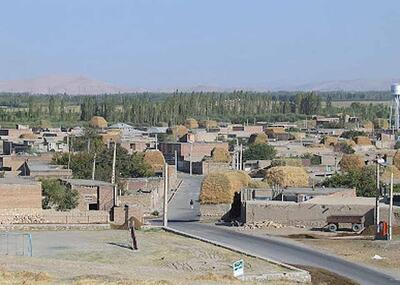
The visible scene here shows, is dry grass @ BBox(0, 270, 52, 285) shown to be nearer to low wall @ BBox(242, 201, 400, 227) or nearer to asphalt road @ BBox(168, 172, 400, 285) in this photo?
asphalt road @ BBox(168, 172, 400, 285)

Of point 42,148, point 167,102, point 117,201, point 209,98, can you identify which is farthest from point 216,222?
point 209,98

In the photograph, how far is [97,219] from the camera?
4294 cm

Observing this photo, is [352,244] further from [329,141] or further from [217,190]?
[329,141]

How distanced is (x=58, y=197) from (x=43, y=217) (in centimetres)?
544

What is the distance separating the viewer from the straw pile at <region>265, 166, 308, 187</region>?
61.6m

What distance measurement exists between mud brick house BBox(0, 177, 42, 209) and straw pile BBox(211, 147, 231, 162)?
4661cm

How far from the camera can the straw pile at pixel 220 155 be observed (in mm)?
89419

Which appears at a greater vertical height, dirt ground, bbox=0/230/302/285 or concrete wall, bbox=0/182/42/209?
concrete wall, bbox=0/182/42/209

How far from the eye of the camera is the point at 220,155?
9062 centimetres

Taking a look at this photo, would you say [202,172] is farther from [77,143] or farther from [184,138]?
[184,138]

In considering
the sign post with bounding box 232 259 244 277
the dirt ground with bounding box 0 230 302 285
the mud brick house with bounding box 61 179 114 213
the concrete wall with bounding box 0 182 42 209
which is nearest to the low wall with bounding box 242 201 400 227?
the mud brick house with bounding box 61 179 114 213

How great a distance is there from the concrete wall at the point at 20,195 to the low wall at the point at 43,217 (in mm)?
357

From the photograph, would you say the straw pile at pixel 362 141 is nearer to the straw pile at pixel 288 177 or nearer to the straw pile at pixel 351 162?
the straw pile at pixel 351 162

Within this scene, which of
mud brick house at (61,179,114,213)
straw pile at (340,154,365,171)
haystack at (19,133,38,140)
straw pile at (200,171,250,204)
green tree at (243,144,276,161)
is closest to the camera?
mud brick house at (61,179,114,213)
